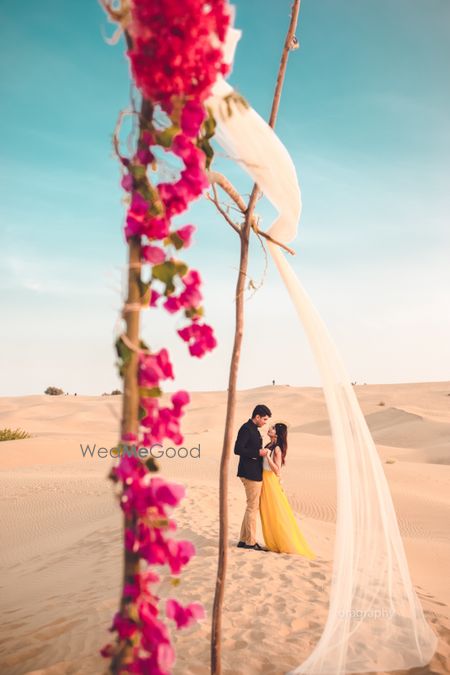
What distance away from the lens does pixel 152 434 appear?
2.39 m

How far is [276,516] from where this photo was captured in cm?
695

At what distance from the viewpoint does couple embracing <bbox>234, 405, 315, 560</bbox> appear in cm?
698

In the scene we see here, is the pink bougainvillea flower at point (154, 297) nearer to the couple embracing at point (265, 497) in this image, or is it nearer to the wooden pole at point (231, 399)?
the wooden pole at point (231, 399)

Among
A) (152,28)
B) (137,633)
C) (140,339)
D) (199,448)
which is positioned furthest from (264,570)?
(199,448)

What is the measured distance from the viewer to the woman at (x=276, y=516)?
697 cm

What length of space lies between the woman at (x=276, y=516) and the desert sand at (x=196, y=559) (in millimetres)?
218

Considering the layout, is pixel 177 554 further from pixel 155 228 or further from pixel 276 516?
pixel 276 516

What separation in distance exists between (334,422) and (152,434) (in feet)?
5.41

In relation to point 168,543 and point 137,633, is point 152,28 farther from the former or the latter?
point 137,633

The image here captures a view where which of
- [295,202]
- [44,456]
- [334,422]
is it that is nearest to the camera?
[295,202]

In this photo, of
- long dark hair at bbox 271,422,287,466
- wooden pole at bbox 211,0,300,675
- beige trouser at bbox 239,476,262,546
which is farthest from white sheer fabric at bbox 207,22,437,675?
long dark hair at bbox 271,422,287,466

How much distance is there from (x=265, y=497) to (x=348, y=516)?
3484mm

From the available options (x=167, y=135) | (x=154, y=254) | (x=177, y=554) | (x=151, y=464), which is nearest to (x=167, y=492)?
(x=151, y=464)

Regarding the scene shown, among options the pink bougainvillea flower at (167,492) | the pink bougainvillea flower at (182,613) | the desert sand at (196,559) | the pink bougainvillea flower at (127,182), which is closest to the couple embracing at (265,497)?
the desert sand at (196,559)
